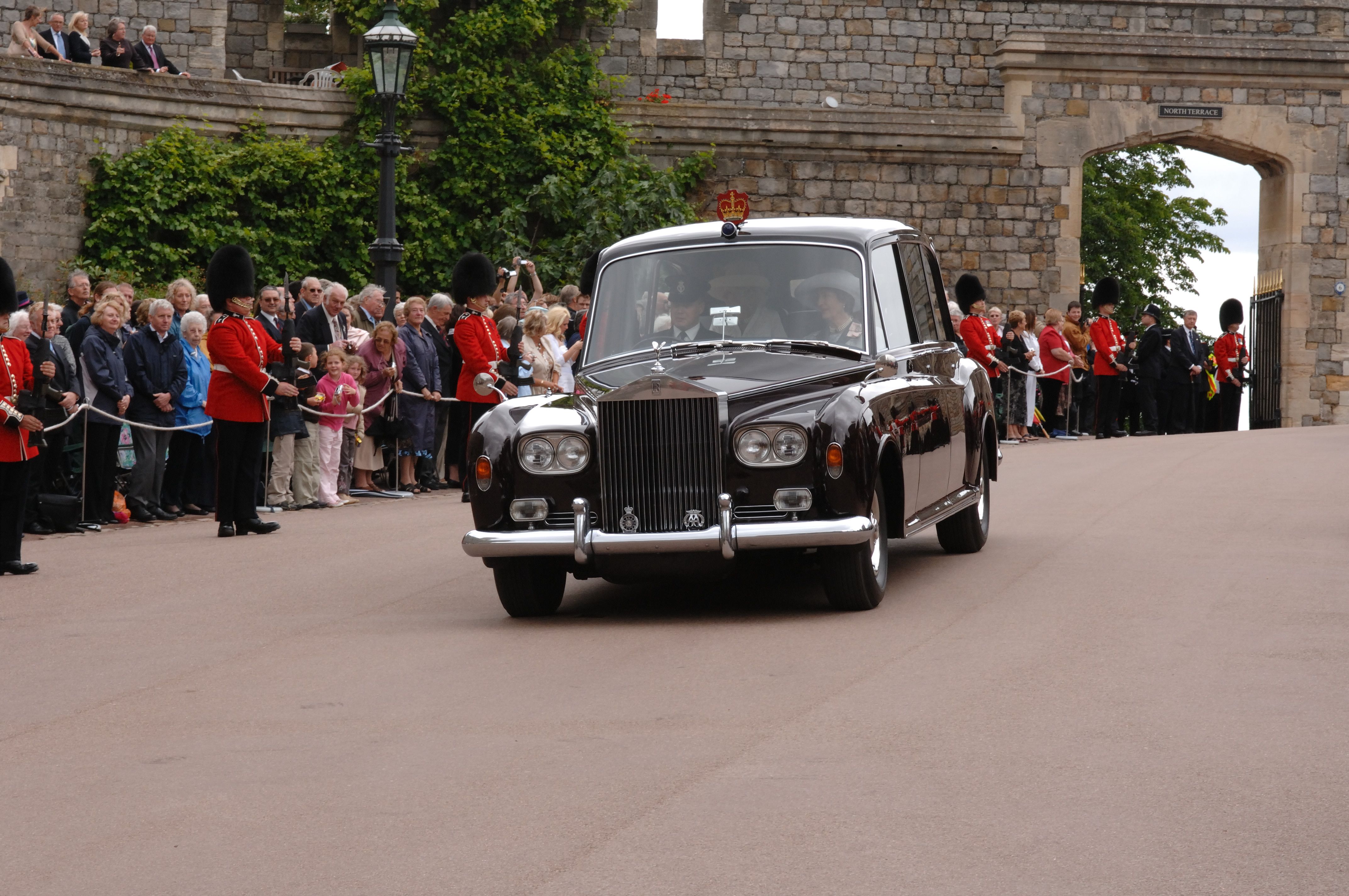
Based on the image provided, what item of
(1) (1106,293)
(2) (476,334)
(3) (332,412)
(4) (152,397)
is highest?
(1) (1106,293)

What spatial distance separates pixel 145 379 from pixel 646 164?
14909 millimetres

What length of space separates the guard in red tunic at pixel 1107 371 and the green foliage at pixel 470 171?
21.5ft

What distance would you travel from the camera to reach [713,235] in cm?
1021

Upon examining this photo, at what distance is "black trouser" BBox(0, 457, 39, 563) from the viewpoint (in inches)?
446

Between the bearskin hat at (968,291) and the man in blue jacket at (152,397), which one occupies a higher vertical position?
the bearskin hat at (968,291)

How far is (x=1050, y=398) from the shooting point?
2628cm

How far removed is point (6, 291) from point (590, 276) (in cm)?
393

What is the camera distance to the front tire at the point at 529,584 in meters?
9.02

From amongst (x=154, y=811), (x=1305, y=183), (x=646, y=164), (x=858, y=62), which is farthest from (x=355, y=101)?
(x=154, y=811)

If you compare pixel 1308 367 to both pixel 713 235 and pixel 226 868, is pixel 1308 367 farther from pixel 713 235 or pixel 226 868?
pixel 226 868

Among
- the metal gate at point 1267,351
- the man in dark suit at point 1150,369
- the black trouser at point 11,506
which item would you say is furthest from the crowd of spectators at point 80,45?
the metal gate at point 1267,351

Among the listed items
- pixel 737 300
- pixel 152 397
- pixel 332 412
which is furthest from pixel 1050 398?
pixel 737 300

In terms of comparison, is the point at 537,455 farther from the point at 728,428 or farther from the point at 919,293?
the point at 919,293

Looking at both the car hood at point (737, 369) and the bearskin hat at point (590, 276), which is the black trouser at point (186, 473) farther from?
the car hood at point (737, 369)
